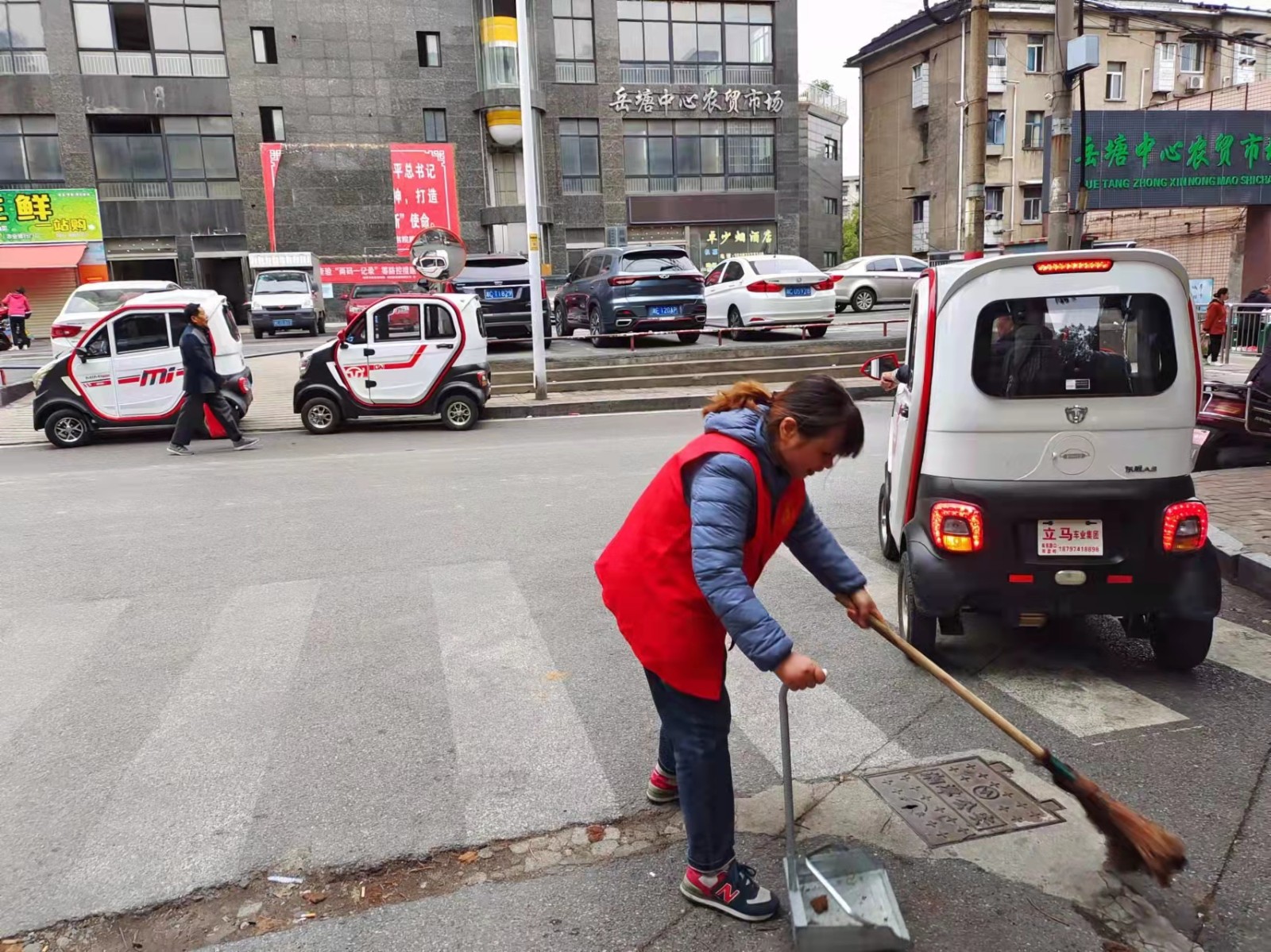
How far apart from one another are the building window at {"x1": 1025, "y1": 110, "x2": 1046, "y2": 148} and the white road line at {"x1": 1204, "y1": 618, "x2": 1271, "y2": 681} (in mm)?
37942

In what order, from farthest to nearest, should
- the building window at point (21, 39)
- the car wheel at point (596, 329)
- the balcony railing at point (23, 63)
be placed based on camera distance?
the balcony railing at point (23, 63), the building window at point (21, 39), the car wheel at point (596, 329)

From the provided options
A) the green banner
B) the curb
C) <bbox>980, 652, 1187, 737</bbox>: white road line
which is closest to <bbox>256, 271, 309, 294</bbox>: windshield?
the green banner

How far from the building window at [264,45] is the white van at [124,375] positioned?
25969 mm

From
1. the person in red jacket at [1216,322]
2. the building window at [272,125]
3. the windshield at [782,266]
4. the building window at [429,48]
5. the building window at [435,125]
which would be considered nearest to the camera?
the person in red jacket at [1216,322]

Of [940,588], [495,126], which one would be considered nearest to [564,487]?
[940,588]

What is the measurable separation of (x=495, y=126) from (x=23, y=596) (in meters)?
32.4

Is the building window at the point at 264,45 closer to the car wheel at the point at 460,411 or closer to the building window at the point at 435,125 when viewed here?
the building window at the point at 435,125

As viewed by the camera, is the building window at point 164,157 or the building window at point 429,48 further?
the building window at point 429,48

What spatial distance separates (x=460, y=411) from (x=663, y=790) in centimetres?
1064

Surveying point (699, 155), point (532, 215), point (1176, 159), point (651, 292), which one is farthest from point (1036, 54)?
point (532, 215)

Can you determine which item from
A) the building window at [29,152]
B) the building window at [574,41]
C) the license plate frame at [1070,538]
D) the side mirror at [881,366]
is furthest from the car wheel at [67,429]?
the building window at [574,41]

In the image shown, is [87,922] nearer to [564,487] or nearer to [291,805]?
[291,805]

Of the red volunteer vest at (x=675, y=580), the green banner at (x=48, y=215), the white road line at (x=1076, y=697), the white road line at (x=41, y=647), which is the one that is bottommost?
the white road line at (x=1076, y=697)

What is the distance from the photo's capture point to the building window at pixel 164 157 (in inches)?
1350
